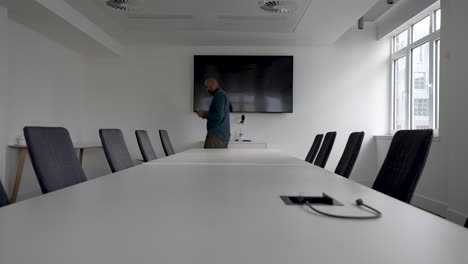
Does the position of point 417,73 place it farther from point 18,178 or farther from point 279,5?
point 18,178

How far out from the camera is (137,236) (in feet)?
2.13

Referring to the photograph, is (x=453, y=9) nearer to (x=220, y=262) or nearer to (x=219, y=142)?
(x=219, y=142)

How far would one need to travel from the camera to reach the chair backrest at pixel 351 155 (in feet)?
7.41

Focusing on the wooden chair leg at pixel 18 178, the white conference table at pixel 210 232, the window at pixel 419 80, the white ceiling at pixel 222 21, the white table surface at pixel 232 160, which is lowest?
the wooden chair leg at pixel 18 178

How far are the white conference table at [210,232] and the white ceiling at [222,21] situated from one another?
3.84 m

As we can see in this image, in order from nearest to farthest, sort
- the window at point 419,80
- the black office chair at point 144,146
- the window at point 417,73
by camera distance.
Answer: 1. the black office chair at point 144,146
2. the window at point 417,73
3. the window at point 419,80

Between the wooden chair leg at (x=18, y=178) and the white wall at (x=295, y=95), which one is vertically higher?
the white wall at (x=295, y=95)

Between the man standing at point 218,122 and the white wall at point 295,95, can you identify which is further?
the white wall at point 295,95

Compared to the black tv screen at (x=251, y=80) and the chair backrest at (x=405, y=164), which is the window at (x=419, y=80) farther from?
the chair backrest at (x=405, y=164)

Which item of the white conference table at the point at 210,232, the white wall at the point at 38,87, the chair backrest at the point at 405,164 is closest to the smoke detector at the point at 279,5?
the chair backrest at the point at 405,164

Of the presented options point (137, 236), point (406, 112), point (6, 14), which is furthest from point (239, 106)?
point (137, 236)

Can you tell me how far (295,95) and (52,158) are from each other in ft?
16.7

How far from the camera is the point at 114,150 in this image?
2.62 metres

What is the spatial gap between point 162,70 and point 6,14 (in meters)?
2.66
